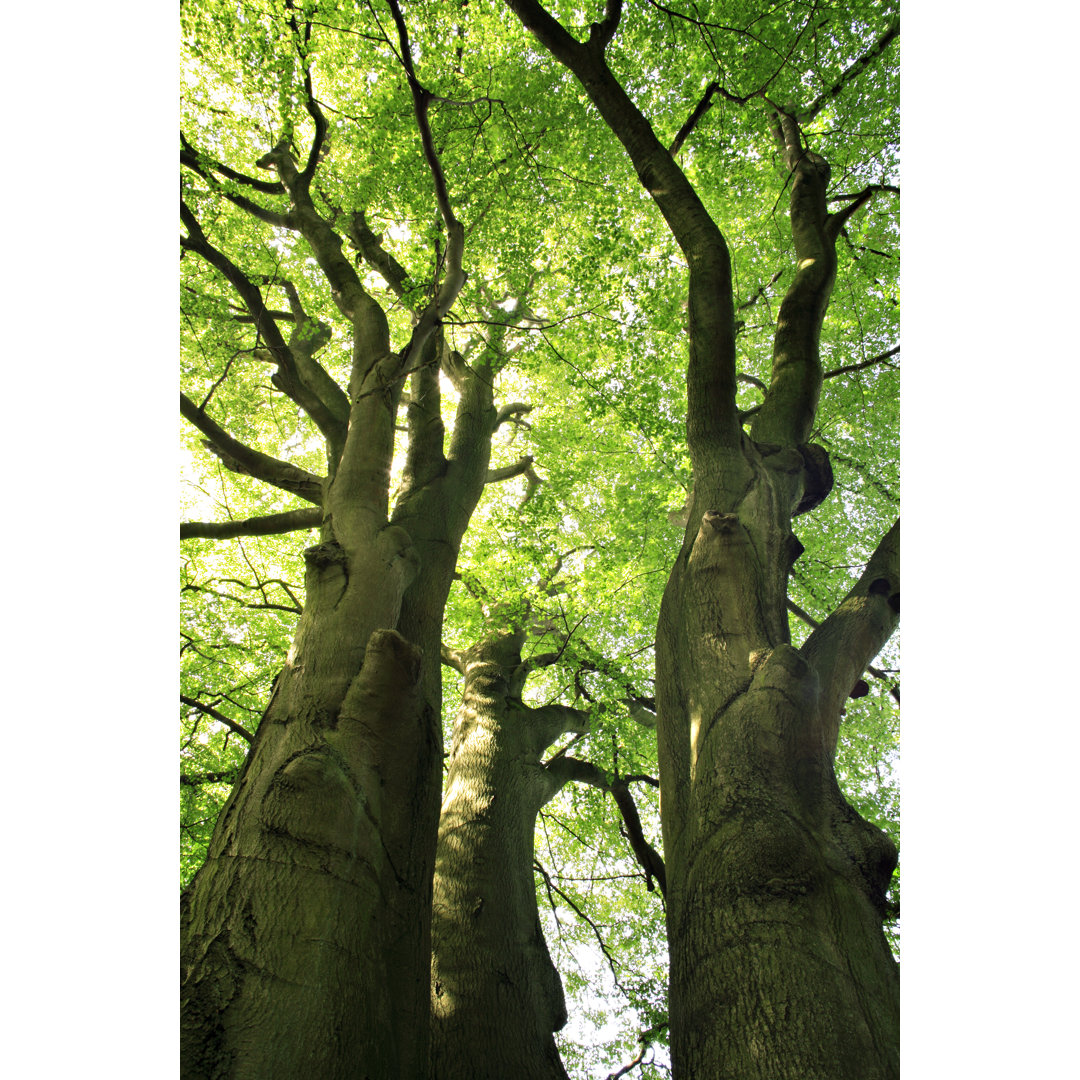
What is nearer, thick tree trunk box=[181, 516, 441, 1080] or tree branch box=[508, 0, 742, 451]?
thick tree trunk box=[181, 516, 441, 1080]

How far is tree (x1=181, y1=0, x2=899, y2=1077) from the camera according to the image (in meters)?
2.46

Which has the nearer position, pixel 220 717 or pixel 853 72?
pixel 220 717

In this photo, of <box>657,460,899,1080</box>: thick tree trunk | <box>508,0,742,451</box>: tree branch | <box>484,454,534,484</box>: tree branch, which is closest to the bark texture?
<box>508,0,742,451</box>: tree branch

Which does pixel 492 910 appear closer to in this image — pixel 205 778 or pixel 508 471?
pixel 205 778

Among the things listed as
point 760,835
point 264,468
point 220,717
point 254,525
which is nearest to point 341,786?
point 760,835

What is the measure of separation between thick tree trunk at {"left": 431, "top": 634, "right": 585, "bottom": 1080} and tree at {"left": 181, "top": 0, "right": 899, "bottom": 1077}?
0.03m

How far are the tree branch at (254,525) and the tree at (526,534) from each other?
27mm

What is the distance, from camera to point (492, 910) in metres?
4.27

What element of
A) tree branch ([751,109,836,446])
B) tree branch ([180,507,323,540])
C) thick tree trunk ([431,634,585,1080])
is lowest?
thick tree trunk ([431,634,585,1080])

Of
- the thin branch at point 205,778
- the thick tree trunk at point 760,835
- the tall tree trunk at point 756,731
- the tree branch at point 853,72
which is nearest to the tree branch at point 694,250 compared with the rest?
the tall tree trunk at point 756,731

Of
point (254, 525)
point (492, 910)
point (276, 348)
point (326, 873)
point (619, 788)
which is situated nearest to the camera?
point (326, 873)

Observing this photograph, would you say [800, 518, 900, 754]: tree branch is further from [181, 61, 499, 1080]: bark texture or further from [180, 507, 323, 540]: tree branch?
[180, 507, 323, 540]: tree branch

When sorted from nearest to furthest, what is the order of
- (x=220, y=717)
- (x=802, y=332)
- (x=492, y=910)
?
(x=492, y=910), (x=802, y=332), (x=220, y=717)

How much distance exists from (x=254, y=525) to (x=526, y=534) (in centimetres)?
265
